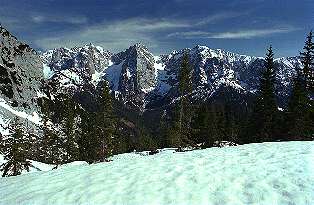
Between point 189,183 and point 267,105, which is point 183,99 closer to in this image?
point 267,105

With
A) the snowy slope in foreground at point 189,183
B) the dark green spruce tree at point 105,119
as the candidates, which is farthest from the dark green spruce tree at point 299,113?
the snowy slope in foreground at point 189,183

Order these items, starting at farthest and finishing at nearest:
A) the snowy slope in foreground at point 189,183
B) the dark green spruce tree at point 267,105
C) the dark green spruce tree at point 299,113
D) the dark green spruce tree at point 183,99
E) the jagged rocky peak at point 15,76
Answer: the jagged rocky peak at point 15,76 → the dark green spruce tree at point 183,99 → the dark green spruce tree at point 267,105 → the dark green spruce tree at point 299,113 → the snowy slope in foreground at point 189,183

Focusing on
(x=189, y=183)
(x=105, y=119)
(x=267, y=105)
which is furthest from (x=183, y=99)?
(x=189, y=183)

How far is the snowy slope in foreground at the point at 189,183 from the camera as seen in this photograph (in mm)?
11039

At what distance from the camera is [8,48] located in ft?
611

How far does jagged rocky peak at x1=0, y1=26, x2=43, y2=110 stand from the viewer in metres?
169

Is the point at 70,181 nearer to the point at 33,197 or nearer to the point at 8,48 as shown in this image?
the point at 33,197

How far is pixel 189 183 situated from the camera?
12.6 m

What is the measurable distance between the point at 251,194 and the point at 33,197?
7156 millimetres

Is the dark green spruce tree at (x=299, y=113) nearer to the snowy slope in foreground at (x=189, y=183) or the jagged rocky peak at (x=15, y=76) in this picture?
the snowy slope in foreground at (x=189, y=183)

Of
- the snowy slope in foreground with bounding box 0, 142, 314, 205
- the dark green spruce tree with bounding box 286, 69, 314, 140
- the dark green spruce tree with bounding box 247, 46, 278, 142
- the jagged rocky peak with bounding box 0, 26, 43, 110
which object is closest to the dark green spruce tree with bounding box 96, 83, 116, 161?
the dark green spruce tree with bounding box 247, 46, 278, 142

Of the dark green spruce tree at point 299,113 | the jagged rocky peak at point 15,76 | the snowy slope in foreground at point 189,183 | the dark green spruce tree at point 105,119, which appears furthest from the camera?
the jagged rocky peak at point 15,76

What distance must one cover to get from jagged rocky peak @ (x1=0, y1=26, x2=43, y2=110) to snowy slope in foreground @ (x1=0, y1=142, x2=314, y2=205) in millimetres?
162036

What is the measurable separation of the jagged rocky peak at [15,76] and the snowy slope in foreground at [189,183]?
162 metres
